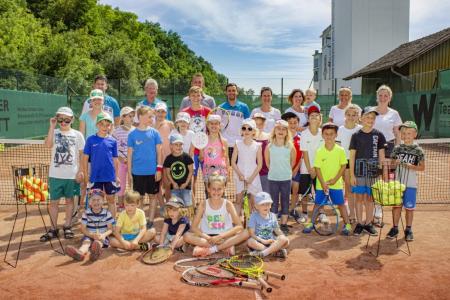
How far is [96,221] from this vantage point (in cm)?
527

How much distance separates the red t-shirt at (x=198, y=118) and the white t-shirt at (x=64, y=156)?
1.76 meters

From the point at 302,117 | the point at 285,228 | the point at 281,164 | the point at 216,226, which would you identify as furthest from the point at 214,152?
the point at 302,117

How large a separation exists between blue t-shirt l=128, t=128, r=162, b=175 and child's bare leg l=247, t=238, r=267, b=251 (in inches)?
70.4

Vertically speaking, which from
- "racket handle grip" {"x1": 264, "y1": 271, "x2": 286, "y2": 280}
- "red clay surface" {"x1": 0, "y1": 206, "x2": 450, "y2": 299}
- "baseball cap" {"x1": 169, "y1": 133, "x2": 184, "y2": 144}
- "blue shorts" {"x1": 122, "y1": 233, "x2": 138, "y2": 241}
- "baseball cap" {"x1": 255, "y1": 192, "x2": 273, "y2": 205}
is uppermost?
"baseball cap" {"x1": 169, "y1": 133, "x2": 184, "y2": 144}

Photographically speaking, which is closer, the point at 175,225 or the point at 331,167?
the point at 175,225

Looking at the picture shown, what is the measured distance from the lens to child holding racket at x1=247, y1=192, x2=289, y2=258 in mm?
4871

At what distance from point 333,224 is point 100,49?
3354 cm

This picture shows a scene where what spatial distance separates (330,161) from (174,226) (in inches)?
90.1

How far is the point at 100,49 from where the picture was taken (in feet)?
118

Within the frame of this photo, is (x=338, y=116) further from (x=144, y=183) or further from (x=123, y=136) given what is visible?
(x=123, y=136)

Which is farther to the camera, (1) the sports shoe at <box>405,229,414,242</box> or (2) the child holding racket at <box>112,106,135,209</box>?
(2) the child holding racket at <box>112,106,135,209</box>

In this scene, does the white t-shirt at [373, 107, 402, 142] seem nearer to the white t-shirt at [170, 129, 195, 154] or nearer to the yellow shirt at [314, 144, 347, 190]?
the yellow shirt at [314, 144, 347, 190]

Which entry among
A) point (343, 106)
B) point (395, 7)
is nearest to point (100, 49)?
point (395, 7)

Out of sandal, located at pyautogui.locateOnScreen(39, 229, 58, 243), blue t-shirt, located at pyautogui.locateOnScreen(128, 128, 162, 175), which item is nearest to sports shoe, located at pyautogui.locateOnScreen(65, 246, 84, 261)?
sandal, located at pyautogui.locateOnScreen(39, 229, 58, 243)
